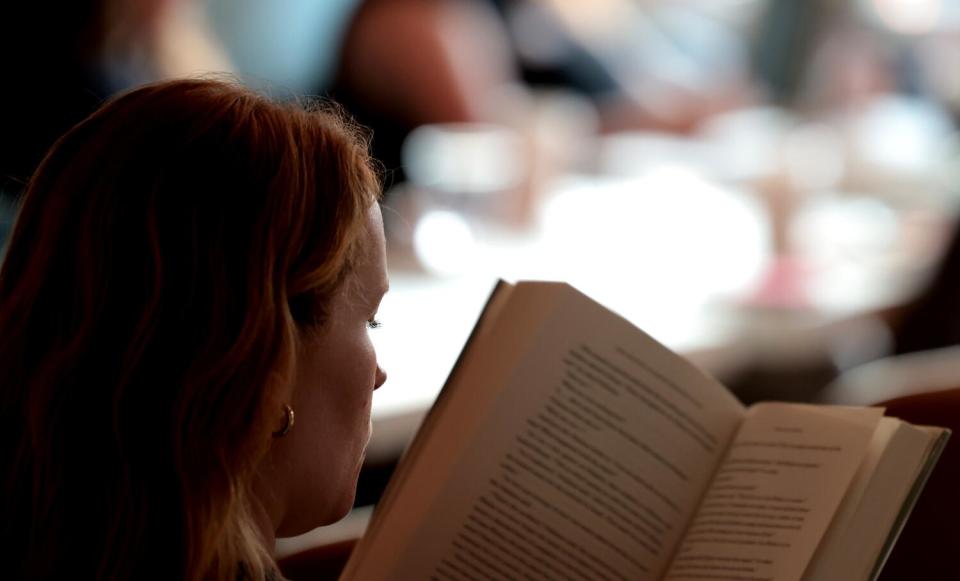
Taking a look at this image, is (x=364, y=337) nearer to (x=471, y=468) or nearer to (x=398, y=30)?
(x=471, y=468)

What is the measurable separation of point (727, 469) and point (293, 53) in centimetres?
359

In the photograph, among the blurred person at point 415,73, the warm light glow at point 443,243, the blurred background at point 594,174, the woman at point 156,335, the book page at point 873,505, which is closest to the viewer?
the woman at point 156,335

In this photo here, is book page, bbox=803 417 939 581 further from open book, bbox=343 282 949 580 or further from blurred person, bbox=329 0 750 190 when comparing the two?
blurred person, bbox=329 0 750 190

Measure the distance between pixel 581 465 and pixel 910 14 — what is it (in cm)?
506

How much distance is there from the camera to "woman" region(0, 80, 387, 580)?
611 mm

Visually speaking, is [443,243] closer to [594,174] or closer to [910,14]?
Answer: [594,174]

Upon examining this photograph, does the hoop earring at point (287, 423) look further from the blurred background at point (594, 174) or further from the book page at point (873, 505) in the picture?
the book page at point (873, 505)

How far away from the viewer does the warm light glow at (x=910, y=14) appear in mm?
5289

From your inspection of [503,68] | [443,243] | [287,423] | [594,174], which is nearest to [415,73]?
[594,174]

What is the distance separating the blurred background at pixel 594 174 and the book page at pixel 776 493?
27 centimetres

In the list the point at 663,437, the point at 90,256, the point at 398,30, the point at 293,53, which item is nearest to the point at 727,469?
the point at 663,437

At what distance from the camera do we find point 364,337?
0.71m

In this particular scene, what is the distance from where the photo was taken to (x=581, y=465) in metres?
0.81

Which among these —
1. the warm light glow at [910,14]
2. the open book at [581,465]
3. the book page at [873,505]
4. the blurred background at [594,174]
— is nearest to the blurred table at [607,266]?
the blurred background at [594,174]
